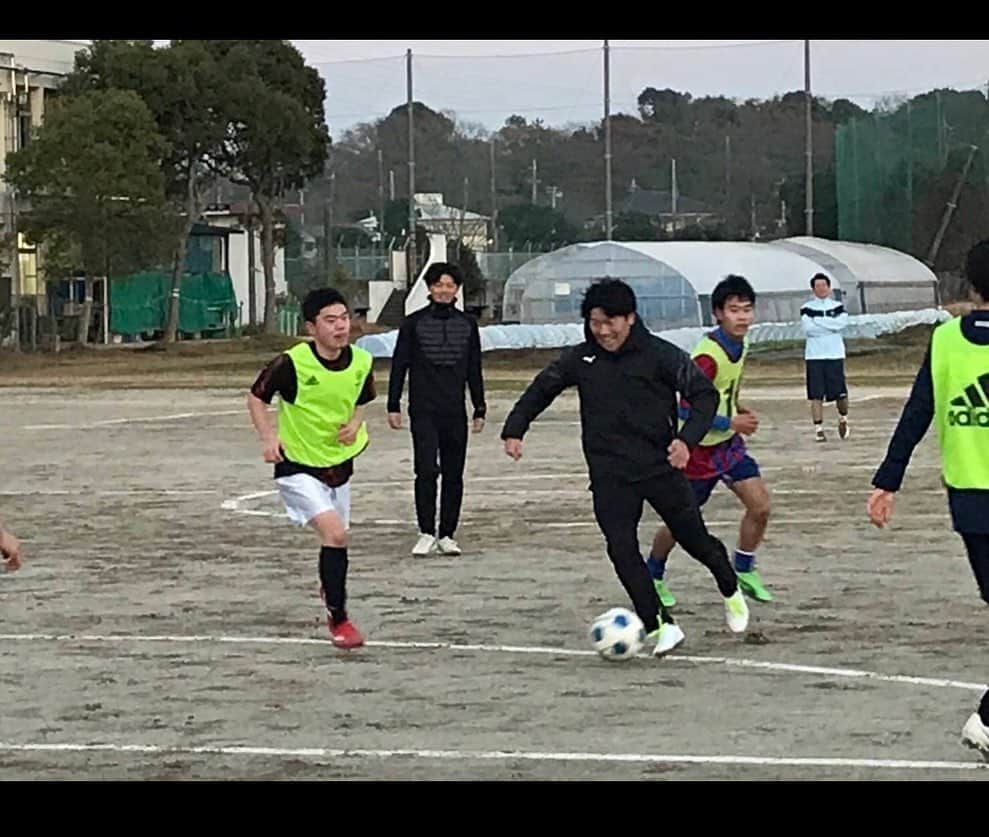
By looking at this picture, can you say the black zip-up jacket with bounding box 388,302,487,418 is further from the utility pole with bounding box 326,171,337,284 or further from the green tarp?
the utility pole with bounding box 326,171,337,284

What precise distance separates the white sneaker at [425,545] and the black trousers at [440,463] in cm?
4

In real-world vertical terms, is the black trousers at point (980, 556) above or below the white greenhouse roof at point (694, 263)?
below

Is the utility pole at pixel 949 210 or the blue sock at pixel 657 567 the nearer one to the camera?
the blue sock at pixel 657 567

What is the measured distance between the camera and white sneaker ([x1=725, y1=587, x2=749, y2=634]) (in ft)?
35.1

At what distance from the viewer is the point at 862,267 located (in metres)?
46.7

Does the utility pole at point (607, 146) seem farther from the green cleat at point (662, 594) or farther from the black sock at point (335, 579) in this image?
the black sock at point (335, 579)

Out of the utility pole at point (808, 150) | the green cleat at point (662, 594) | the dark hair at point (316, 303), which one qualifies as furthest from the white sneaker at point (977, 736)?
the utility pole at point (808, 150)

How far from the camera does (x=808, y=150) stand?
46844 mm

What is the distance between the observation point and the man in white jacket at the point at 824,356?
23422mm

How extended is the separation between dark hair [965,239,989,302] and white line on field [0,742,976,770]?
163 cm

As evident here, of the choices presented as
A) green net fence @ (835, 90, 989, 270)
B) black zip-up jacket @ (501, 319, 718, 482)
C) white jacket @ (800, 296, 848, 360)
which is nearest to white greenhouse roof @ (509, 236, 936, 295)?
green net fence @ (835, 90, 989, 270)

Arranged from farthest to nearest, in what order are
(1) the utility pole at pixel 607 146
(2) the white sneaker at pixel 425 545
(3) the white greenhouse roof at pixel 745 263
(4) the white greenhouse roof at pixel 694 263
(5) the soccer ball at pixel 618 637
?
(1) the utility pole at pixel 607 146, (3) the white greenhouse roof at pixel 745 263, (4) the white greenhouse roof at pixel 694 263, (2) the white sneaker at pixel 425 545, (5) the soccer ball at pixel 618 637
